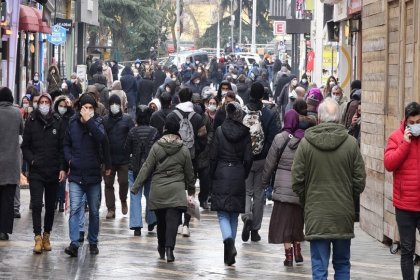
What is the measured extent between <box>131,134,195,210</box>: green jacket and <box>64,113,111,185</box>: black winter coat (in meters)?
0.53

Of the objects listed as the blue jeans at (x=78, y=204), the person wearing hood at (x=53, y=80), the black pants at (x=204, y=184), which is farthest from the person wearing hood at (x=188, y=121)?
the person wearing hood at (x=53, y=80)

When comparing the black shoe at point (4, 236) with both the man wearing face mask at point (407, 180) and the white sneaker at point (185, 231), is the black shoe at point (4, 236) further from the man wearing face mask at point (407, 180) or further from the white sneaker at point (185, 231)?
the man wearing face mask at point (407, 180)

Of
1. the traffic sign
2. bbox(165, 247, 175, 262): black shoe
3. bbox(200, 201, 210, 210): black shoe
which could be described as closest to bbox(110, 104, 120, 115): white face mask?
bbox(200, 201, 210, 210): black shoe

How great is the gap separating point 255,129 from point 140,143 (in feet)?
6.92

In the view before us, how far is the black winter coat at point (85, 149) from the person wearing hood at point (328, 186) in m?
4.07

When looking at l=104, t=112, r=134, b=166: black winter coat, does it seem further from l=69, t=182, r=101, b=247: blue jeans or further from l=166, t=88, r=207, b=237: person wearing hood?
l=69, t=182, r=101, b=247: blue jeans

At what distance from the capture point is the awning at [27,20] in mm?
33906

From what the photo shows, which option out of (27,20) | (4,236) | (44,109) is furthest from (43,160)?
(27,20)

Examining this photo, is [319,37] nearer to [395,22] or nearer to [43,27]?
[43,27]

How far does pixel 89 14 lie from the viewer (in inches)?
2586

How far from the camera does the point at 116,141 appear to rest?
61.8ft

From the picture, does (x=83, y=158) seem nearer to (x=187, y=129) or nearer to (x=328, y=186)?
(x=187, y=129)

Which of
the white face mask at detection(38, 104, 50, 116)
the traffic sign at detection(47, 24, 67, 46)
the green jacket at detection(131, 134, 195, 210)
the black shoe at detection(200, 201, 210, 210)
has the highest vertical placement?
the traffic sign at detection(47, 24, 67, 46)

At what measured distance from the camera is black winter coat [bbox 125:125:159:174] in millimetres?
17516
